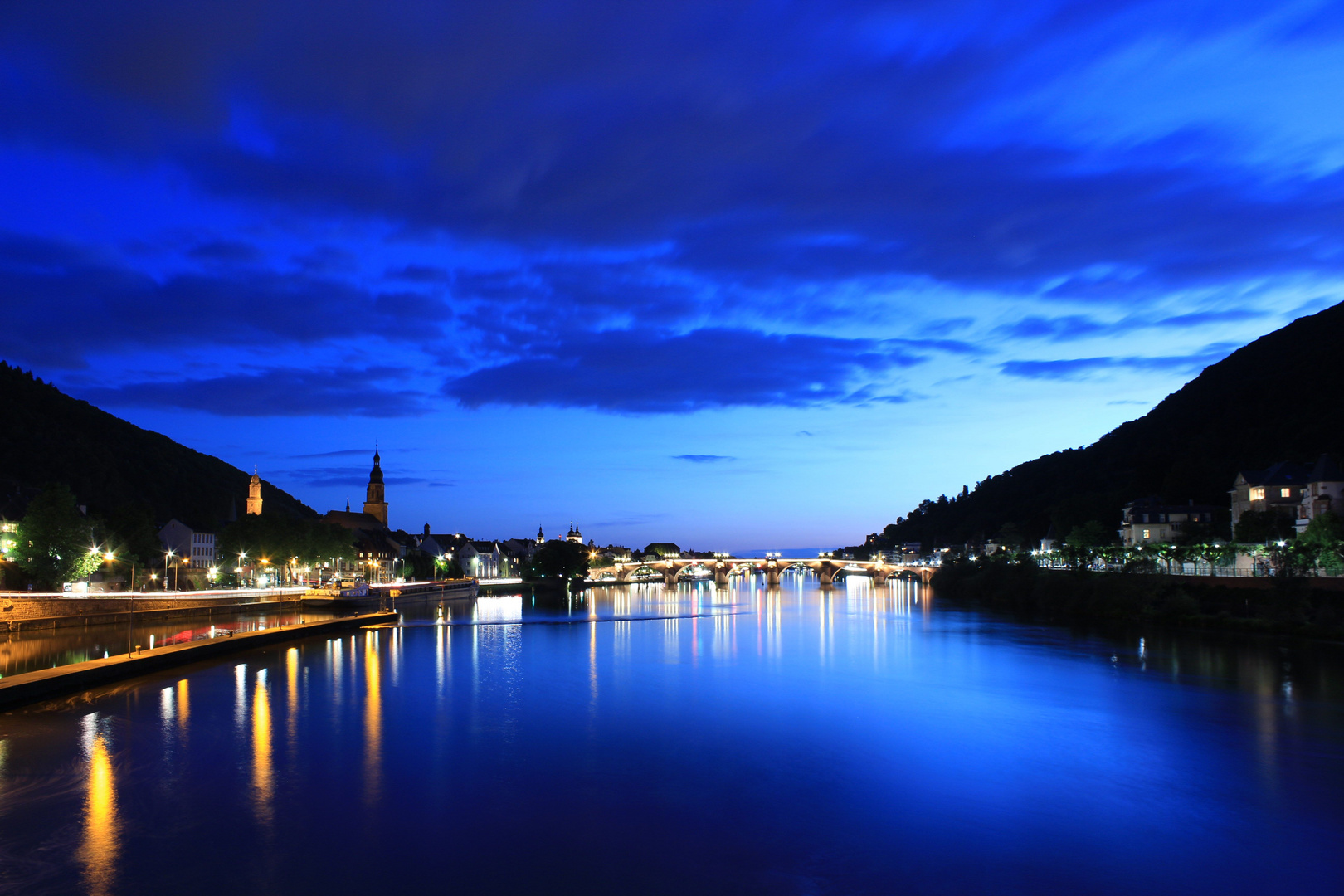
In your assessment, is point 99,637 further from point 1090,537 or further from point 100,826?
point 1090,537

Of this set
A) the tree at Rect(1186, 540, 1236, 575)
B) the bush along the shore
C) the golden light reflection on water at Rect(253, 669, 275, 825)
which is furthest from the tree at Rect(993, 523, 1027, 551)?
the golden light reflection on water at Rect(253, 669, 275, 825)

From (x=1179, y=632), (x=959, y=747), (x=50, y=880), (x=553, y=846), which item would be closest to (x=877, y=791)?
(x=959, y=747)

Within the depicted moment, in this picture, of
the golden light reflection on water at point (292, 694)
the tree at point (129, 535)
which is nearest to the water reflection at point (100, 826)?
the golden light reflection on water at point (292, 694)

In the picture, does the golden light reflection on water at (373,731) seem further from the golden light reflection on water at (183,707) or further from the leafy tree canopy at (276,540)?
the leafy tree canopy at (276,540)

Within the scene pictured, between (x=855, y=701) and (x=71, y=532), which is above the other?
(x=71, y=532)

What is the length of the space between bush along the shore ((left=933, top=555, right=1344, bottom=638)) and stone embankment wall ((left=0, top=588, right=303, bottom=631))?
4335 cm

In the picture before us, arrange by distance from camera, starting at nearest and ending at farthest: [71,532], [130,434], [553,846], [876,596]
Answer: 1. [553,846]
2. [71,532]
3. [876,596]
4. [130,434]

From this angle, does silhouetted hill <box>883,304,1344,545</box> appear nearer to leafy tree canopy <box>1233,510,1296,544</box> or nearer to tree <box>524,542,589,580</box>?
leafy tree canopy <box>1233,510,1296,544</box>

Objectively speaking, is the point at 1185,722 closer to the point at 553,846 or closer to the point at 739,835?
the point at 739,835

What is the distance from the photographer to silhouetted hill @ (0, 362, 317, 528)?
96.7 metres

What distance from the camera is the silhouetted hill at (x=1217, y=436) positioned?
7788cm

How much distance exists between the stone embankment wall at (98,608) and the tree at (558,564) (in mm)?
53077

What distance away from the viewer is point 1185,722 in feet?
74.9

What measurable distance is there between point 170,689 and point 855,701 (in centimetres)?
1936
